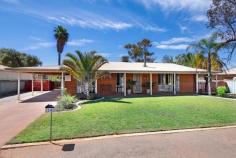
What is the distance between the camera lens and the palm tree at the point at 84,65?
18688 mm

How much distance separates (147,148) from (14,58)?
57363 mm

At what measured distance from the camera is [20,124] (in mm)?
10234

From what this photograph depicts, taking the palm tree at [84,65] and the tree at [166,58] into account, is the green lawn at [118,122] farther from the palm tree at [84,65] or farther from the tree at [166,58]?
the tree at [166,58]

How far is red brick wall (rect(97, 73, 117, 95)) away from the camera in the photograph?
77.3ft

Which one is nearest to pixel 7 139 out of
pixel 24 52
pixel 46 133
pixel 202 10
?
pixel 46 133

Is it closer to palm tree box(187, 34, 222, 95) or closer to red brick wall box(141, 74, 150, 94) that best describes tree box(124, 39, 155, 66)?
palm tree box(187, 34, 222, 95)

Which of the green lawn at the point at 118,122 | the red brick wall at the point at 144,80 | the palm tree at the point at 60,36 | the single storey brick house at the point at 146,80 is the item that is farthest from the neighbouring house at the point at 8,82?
the green lawn at the point at 118,122

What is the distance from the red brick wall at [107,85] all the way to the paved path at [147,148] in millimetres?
15671

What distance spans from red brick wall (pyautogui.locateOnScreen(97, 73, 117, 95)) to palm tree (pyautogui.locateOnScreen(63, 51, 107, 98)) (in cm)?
433

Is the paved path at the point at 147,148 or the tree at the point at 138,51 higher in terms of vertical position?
the tree at the point at 138,51

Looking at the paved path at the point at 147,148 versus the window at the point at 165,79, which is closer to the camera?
the paved path at the point at 147,148

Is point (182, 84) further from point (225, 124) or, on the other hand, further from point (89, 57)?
point (225, 124)

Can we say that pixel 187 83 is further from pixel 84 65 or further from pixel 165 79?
pixel 84 65

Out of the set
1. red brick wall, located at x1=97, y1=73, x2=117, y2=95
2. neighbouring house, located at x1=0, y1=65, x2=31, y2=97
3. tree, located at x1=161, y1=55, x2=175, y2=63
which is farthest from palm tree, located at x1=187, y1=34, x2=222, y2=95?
tree, located at x1=161, y1=55, x2=175, y2=63
